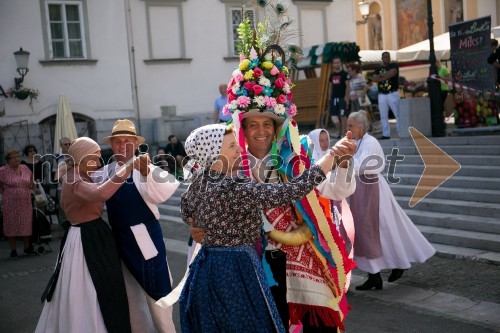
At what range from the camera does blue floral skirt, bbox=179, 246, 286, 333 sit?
3.78m

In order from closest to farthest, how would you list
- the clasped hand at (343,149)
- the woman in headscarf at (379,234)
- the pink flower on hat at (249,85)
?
the clasped hand at (343,149) < the pink flower on hat at (249,85) < the woman in headscarf at (379,234)

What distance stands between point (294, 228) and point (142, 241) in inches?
53.7

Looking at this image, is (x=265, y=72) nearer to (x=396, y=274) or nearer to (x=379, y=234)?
(x=379, y=234)

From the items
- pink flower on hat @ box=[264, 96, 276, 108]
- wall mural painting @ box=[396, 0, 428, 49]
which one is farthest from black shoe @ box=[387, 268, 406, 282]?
wall mural painting @ box=[396, 0, 428, 49]

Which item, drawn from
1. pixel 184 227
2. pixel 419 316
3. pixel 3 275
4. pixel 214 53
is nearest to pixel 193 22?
pixel 214 53

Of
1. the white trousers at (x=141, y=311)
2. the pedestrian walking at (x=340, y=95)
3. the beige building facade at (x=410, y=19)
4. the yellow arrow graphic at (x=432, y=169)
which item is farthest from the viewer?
the beige building facade at (x=410, y=19)

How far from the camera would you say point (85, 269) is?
5016 millimetres

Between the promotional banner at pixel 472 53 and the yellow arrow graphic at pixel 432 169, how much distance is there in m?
1.54

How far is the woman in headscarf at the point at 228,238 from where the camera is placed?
3.78 m

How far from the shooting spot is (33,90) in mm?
19375

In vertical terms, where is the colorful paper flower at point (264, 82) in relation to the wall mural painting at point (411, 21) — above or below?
below

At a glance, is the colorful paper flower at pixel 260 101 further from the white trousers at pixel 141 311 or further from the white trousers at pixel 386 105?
the white trousers at pixel 386 105

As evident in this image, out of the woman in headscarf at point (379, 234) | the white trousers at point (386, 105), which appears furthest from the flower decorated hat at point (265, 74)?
the white trousers at point (386, 105)

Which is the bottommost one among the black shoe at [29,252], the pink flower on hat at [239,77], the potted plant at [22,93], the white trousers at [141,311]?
the black shoe at [29,252]
